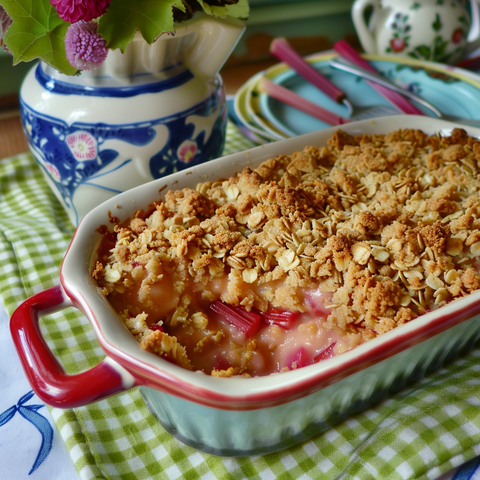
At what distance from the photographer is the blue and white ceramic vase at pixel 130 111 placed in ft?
3.40

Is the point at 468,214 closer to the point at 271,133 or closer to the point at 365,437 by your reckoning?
the point at 365,437

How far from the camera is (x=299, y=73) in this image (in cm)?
164

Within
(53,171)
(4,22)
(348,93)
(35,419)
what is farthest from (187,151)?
(348,93)

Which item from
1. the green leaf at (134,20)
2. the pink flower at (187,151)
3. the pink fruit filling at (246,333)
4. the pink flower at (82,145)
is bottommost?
the pink fruit filling at (246,333)

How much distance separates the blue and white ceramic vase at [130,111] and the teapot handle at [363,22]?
0.82 m

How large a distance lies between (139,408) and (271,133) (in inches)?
31.5

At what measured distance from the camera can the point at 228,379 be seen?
615 mm

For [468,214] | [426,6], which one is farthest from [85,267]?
[426,6]

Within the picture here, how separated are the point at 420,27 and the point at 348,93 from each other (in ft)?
1.16

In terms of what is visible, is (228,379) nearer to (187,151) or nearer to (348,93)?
(187,151)

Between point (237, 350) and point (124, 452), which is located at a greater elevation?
point (237, 350)

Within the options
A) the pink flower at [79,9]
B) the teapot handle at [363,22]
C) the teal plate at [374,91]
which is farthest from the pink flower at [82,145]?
the teapot handle at [363,22]

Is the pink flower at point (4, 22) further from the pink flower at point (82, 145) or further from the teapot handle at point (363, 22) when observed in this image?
the teapot handle at point (363, 22)

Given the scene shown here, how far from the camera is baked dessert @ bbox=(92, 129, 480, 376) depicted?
2.49ft
